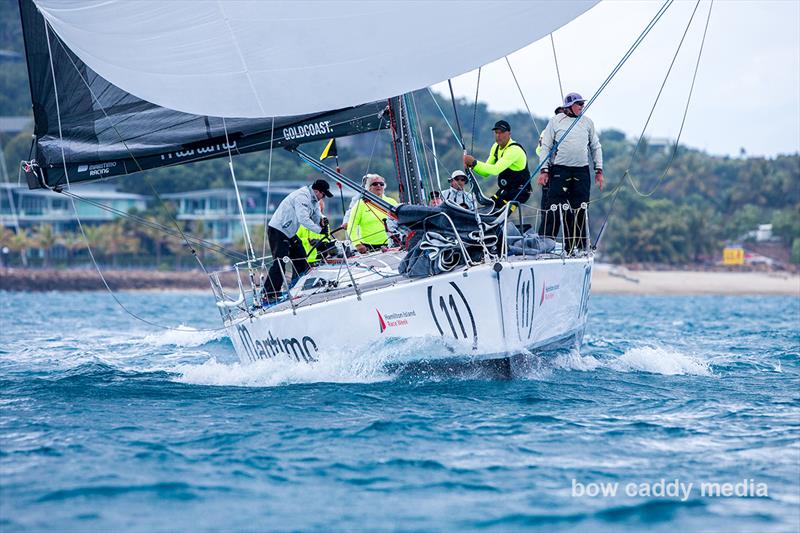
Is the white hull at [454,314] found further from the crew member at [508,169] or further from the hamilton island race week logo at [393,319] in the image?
the crew member at [508,169]

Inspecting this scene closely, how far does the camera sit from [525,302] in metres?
7.75

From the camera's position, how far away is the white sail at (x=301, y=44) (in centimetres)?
725

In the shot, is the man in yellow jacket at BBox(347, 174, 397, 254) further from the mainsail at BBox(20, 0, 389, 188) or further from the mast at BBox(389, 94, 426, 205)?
the mainsail at BBox(20, 0, 389, 188)

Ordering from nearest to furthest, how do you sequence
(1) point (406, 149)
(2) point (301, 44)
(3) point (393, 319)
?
1. (2) point (301, 44)
2. (3) point (393, 319)
3. (1) point (406, 149)

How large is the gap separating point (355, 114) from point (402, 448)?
166 inches

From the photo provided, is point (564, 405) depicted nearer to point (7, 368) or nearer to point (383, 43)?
point (383, 43)

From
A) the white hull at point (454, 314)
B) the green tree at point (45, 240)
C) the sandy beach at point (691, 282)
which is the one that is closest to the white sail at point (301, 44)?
the white hull at point (454, 314)

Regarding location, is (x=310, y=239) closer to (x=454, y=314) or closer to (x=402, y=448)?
(x=454, y=314)

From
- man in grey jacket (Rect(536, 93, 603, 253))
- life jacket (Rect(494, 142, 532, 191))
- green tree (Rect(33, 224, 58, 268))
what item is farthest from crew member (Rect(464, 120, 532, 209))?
green tree (Rect(33, 224, 58, 268))

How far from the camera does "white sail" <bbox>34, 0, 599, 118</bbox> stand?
7250 millimetres

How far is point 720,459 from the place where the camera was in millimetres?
5480

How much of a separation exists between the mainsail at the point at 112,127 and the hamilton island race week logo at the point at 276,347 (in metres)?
1.75

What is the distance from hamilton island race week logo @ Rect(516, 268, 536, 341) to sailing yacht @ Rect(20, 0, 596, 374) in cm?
2

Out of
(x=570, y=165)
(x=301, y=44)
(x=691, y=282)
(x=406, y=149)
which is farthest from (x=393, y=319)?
(x=691, y=282)
